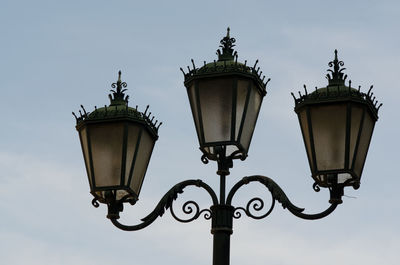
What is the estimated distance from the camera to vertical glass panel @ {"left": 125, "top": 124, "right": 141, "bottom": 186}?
30.1 feet

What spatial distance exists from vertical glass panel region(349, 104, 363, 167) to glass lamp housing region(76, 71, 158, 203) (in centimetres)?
182

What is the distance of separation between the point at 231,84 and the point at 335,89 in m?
0.88

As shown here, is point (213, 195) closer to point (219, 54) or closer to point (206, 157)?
point (206, 157)

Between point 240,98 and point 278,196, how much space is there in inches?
34.4

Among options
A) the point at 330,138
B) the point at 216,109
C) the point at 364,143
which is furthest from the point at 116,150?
the point at 364,143

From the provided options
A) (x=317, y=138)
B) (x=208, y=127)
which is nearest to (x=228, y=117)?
(x=208, y=127)

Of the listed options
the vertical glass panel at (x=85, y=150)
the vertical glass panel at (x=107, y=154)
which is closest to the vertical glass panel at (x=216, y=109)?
the vertical glass panel at (x=107, y=154)

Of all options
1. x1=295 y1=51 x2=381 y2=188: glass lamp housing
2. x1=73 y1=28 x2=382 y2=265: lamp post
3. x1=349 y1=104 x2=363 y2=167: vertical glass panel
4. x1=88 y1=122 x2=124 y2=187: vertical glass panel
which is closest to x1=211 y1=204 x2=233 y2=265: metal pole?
x1=73 y1=28 x2=382 y2=265: lamp post

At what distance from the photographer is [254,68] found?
29.5ft

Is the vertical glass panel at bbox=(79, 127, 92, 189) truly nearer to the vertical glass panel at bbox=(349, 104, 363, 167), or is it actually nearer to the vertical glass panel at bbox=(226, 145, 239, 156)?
the vertical glass panel at bbox=(226, 145, 239, 156)

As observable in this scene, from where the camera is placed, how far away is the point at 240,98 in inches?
347

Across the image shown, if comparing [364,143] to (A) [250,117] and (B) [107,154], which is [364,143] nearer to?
(A) [250,117]

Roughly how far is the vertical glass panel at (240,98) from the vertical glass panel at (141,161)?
1001 millimetres

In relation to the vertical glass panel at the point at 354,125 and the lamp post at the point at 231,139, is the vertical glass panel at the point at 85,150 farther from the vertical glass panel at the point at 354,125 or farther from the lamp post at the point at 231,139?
the vertical glass panel at the point at 354,125
